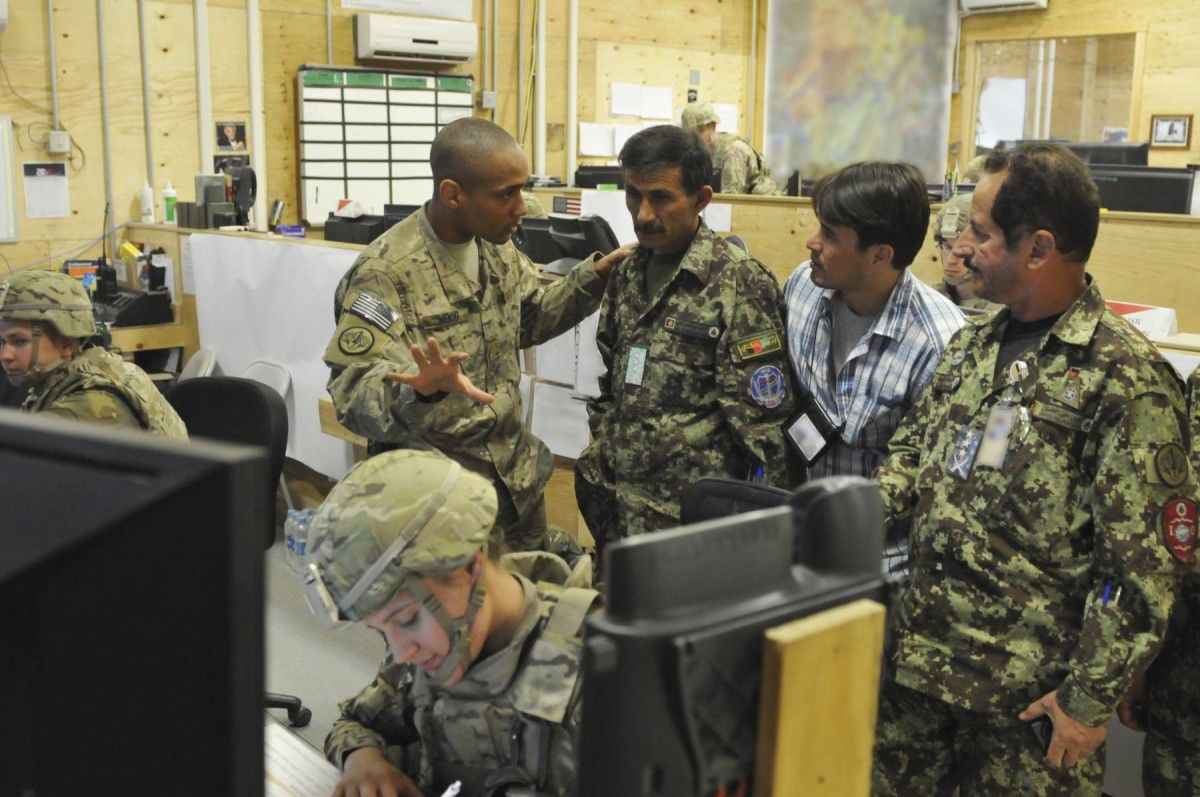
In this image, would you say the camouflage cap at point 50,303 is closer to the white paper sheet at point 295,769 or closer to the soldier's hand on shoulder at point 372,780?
the white paper sheet at point 295,769

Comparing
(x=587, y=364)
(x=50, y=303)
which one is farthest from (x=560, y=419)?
(x=50, y=303)

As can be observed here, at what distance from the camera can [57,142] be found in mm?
6062

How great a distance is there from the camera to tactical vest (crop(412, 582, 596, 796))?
1.32 m

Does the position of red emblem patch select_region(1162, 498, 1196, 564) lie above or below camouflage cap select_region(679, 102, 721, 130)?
below

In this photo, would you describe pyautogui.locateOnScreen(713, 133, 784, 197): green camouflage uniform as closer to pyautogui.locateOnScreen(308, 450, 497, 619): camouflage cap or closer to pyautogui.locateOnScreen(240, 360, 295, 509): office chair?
pyautogui.locateOnScreen(240, 360, 295, 509): office chair

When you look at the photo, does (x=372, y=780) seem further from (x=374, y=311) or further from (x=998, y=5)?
(x=998, y=5)

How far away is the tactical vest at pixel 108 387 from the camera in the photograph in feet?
8.71

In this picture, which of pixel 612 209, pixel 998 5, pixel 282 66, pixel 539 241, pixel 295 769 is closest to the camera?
pixel 295 769

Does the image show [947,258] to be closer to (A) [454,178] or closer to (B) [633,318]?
(B) [633,318]

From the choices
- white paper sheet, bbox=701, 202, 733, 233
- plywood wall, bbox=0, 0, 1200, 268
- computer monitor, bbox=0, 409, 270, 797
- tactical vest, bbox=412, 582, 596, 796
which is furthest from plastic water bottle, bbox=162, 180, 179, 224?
computer monitor, bbox=0, 409, 270, 797

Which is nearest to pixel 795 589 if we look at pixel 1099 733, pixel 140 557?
pixel 140 557

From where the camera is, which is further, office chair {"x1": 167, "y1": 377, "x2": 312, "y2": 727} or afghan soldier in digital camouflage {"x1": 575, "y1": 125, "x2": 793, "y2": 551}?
office chair {"x1": 167, "y1": 377, "x2": 312, "y2": 727}

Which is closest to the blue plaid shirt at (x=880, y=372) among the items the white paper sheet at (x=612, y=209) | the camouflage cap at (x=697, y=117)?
the white paper sheet at (x=612, y=209)

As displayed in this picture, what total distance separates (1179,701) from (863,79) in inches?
311
